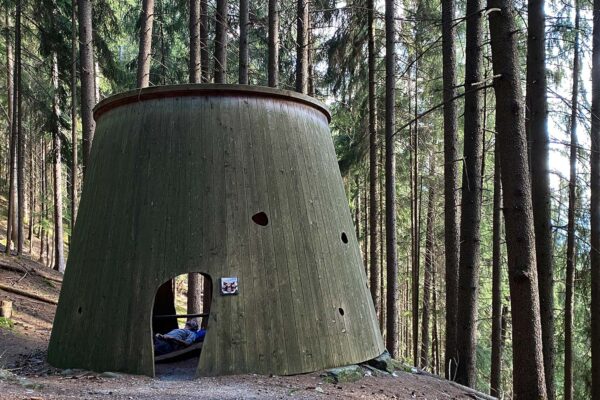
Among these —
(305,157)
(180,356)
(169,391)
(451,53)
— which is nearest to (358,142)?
(451,53)

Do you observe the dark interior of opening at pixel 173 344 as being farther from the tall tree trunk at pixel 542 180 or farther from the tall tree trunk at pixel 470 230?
the tall tree trunk at pixel 542 180

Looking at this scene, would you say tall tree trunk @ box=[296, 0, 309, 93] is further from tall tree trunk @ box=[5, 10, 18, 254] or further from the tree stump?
tall tree trunk @ box=[5, 10, 18, 254]

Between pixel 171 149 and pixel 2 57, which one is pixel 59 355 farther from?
pixel 2 57

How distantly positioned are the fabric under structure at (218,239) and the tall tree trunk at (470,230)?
254 centimetres

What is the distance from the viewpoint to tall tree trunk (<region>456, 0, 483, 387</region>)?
27.9 ft

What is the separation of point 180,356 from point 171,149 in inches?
105

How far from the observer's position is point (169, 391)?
4.79 meters

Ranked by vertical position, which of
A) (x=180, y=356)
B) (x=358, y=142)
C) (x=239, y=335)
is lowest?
(x=180, y=356)

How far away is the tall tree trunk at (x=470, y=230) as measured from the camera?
8500 mm

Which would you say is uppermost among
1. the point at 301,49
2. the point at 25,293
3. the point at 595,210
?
the point at 301,49

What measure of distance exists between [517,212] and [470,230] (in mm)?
2823

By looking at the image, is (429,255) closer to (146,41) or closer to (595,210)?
(595,210)

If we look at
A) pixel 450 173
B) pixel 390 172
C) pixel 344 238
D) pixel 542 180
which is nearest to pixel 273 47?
pixel 390 172

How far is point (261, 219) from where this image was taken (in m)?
6.14
